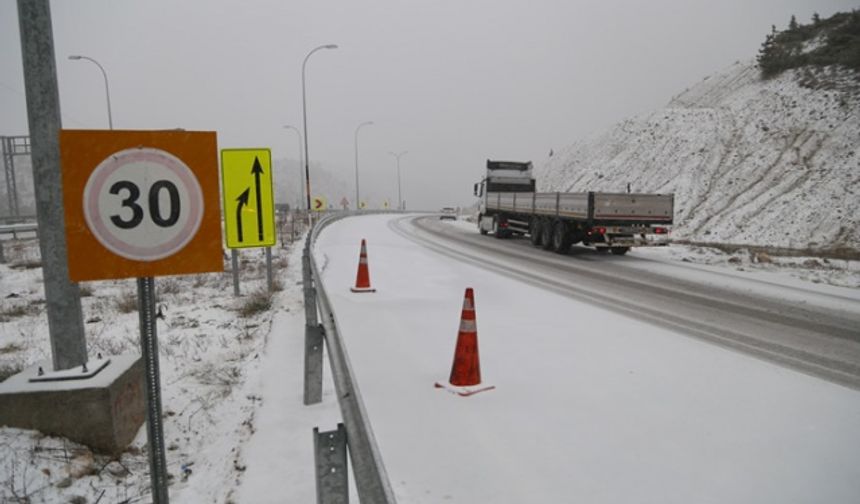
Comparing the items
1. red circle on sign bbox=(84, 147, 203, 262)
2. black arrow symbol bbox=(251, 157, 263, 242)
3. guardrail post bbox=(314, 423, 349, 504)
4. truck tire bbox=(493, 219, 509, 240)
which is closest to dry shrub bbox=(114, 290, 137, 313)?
black arrow symbol bbox=(251, 157, 263, 242)

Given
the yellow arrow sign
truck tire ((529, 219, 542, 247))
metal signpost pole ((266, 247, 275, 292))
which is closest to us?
the yellow arrow sign

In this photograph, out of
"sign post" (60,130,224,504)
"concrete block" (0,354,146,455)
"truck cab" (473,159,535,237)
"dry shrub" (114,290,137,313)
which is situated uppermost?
"truck cab" (473,159,535,237)

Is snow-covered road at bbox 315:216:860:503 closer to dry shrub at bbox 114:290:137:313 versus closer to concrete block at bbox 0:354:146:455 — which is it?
concrete block at bbox 0:354:146:455

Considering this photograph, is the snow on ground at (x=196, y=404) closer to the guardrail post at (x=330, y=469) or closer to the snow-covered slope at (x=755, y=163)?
the guardrail post at (x=330, y=469)

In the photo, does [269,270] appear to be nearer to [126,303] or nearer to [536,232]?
[126,303]

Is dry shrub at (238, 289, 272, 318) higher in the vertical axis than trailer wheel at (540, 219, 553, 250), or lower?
lower

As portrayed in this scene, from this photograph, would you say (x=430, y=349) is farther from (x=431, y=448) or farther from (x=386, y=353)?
(x=431, y=448)

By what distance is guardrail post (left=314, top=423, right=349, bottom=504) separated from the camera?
1.88 meters

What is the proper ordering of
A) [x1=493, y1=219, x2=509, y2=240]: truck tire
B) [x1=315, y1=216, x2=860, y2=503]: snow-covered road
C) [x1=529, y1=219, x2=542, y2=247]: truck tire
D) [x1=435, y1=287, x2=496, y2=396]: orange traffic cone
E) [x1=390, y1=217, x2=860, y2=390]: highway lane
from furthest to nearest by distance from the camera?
[x1=493, y1=219, x2=509, y2=240]: truck tire < [x1=529, y1=219, x2=542, y2=247]: truck tire < [x1=390, y1=217, x2=860, y2=390]: highway lane < [x1=435, y1=287, x2=496, y2=396]: orange traffic cone < [x1=315, y1=216, x2=860, y2=503]: snow-covered road

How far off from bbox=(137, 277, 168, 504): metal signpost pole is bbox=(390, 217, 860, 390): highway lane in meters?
5.81

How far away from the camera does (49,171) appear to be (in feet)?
12.0

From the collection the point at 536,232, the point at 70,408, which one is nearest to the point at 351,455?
the point at 70,408

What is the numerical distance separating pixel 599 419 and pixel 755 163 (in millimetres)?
30517

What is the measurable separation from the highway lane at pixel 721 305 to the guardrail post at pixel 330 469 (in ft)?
18.1
